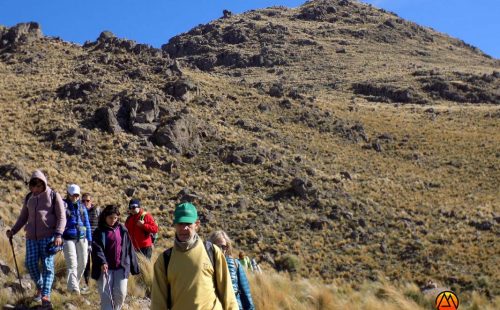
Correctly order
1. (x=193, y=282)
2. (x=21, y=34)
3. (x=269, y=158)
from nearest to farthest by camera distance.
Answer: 1. (x=193, y=282)
2. (x=269, y=158)
3. (x=21, y=34)

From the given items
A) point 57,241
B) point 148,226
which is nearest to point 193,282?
point 57,241

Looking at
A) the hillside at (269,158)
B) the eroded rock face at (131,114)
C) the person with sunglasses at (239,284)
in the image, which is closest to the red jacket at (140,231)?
the person with sunglasses at (239,284)

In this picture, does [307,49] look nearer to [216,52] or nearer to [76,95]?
[216,52]

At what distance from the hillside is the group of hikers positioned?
8002 mm

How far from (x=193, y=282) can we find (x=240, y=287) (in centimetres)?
103

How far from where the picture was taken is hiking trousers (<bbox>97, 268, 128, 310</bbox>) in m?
5.77

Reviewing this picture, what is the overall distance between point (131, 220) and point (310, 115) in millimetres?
39558

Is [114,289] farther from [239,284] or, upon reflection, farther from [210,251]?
[210,251]

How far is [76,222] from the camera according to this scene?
6879 mm

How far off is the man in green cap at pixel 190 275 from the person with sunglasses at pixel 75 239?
3.34 meters

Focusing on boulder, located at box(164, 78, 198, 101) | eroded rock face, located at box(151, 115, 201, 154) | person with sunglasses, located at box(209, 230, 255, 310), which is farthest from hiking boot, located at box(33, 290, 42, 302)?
boulder, located at box(164, 78, 198, 101)

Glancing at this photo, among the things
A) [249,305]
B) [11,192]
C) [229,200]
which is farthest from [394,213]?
[249,305]

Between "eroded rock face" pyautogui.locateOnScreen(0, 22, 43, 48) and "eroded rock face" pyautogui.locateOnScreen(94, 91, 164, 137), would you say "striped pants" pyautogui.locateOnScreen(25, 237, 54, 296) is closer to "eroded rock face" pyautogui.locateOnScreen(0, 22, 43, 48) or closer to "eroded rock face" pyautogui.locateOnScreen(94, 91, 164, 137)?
"eroded rock face" pyautogui.locateOnScreen(94, 91, 164, 137)

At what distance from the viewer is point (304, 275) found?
2133cm
